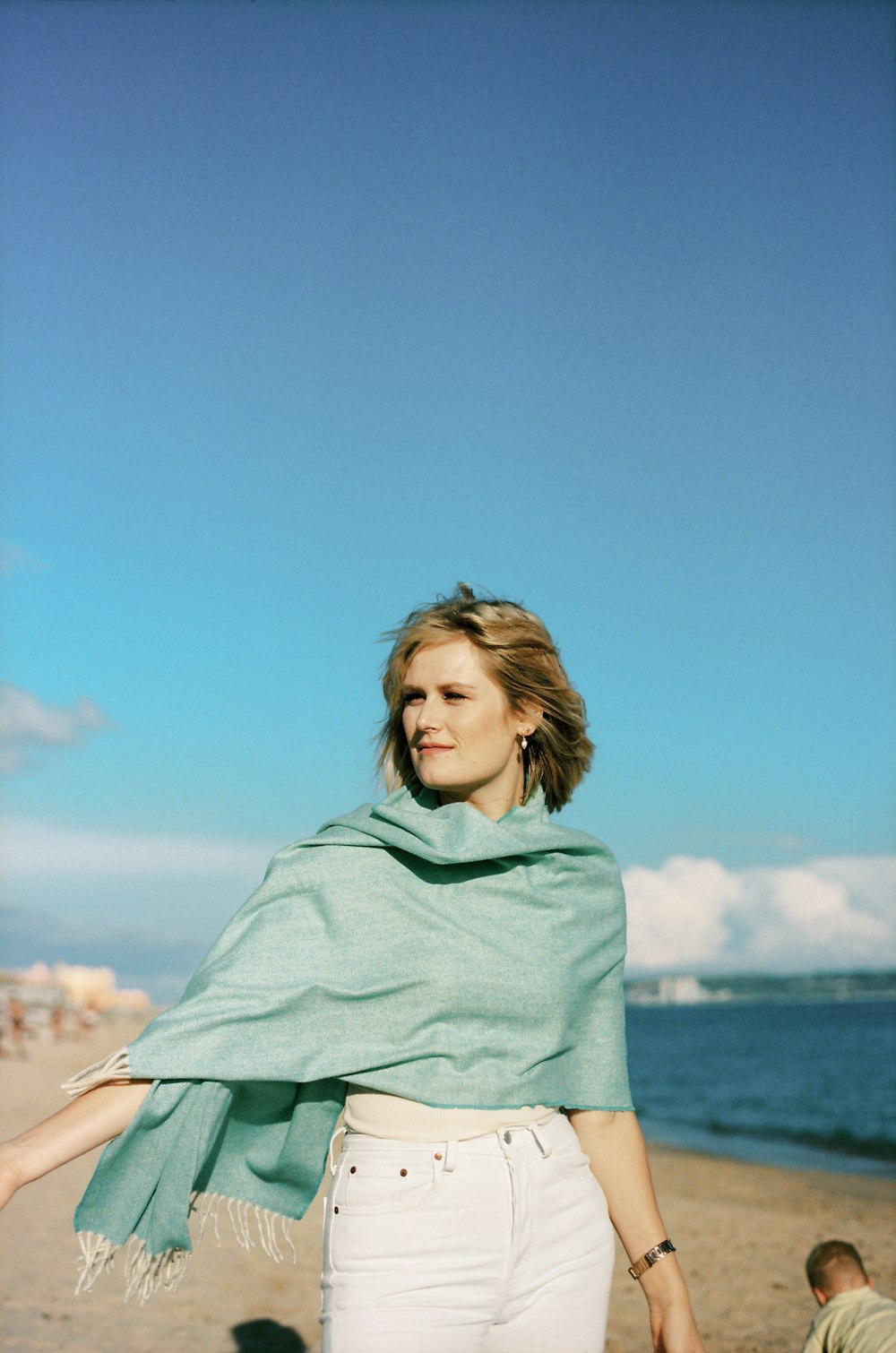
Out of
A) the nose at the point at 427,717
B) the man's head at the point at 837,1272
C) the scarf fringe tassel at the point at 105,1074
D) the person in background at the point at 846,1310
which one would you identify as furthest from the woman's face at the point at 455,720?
the man's head at the point at 837,1272

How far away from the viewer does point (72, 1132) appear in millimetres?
1927

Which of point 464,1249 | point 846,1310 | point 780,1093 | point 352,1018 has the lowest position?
point 780,1093

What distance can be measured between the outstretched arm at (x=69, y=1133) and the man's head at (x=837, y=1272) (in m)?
2.99

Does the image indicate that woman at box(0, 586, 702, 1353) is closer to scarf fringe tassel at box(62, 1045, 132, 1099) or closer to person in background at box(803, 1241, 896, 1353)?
scarf fringe tassel at box(62, 1045, 132, 1099)

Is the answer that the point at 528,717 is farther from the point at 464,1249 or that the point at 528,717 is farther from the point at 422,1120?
the point at 464,1249

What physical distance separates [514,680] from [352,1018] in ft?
2.57

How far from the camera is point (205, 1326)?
6.11m

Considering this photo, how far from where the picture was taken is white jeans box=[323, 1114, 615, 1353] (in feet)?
6.40

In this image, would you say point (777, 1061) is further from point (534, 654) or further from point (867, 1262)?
point (534, 654)

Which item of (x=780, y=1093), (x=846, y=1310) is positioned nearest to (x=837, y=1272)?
(x=846, y=1310)

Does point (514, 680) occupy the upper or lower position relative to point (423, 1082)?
upper

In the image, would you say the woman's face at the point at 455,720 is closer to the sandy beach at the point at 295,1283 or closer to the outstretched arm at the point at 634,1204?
the outstretched arm at the point at 634,1204

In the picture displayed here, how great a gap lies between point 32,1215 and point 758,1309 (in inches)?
205

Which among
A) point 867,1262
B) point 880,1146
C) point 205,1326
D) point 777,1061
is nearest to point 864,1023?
point 777,1061
